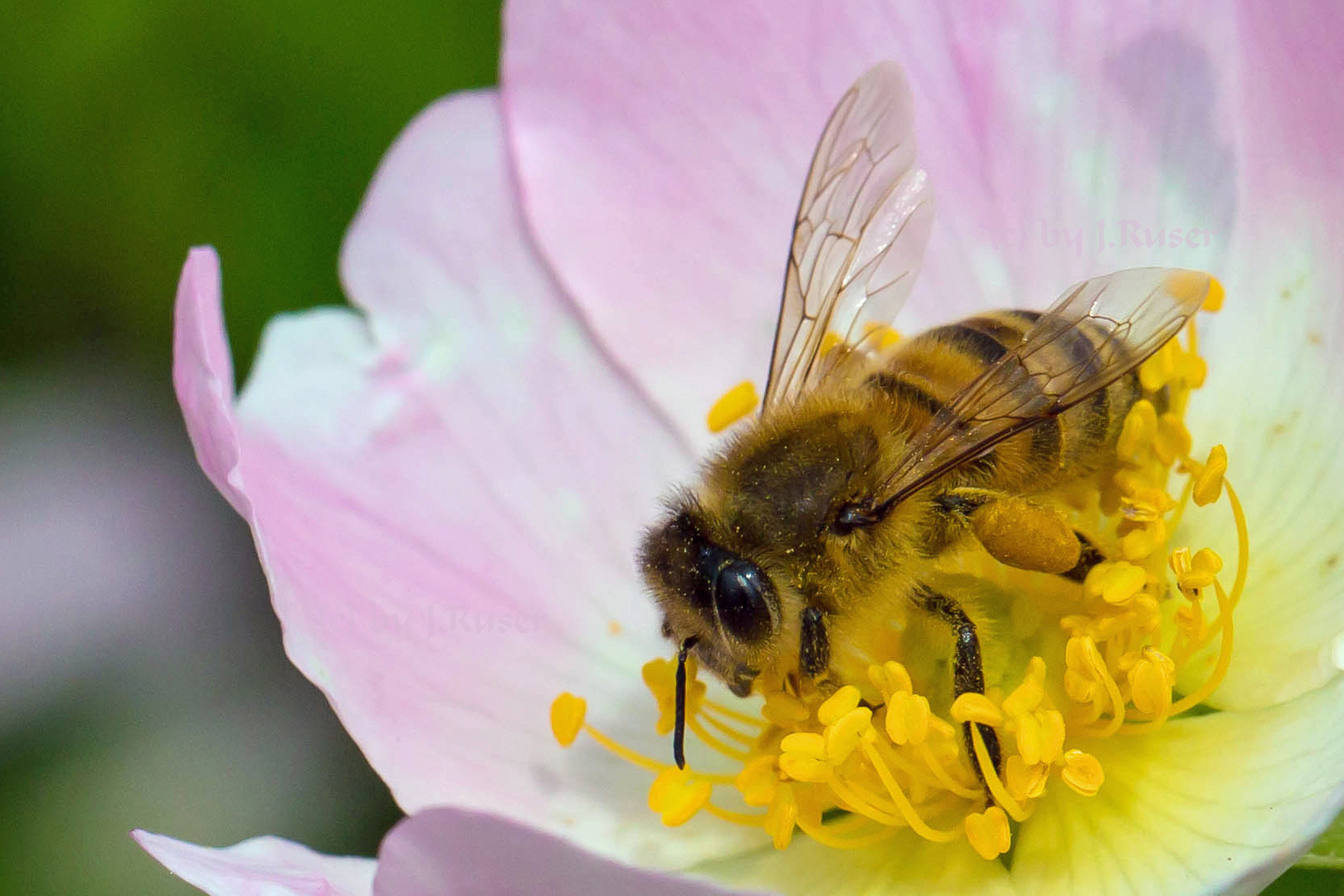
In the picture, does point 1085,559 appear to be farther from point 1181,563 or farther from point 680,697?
point 680,697

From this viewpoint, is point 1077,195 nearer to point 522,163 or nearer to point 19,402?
point 522,163

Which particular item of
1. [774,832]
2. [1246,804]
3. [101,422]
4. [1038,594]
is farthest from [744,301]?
[101,422]

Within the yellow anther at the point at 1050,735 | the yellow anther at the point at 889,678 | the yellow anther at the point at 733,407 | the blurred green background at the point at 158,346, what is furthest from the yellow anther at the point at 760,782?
the blurred green background at the point at 158,346

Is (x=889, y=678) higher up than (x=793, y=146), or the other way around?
(x=793, y=146)

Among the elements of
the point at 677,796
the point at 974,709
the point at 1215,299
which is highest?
the point at 1215,299

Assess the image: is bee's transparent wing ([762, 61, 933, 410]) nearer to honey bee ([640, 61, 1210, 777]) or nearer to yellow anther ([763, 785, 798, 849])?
honey bee ([640, 61, 1210, 777])

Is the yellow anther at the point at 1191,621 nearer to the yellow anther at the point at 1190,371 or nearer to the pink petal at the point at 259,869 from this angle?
the yellow anther at the point at 1190,371

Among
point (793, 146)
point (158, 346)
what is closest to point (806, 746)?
point (793, 146)
